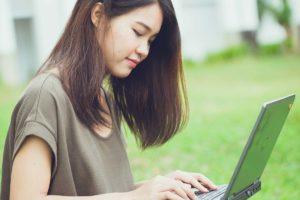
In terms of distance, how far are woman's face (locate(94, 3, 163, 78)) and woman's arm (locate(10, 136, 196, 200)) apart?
1.49 feet

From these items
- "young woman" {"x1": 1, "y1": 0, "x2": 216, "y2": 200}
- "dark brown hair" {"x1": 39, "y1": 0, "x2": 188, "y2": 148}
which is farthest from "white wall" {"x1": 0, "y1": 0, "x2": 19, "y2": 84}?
"young woman" {"x1": 1, "y1": 0, "x2": 216, "y2": 200}

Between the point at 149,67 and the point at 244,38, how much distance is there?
1717 centimetres

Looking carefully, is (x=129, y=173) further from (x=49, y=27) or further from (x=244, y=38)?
(x=244, y=38)

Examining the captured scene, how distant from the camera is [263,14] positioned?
19578 millimetres

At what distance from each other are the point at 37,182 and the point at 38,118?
0.19 m

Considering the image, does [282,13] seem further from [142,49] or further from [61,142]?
[61,142]

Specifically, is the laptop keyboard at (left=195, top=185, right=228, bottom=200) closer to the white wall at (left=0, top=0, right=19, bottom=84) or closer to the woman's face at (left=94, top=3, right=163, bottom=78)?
the woman's face at (left=94, top=3, right=163, bottom=78)

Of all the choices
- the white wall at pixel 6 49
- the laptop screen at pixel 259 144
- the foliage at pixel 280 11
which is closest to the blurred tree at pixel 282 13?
the foliage at pixel 280 11

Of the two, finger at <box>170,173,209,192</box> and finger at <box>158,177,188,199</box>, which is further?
finger at <box>170,173,209,192</box>

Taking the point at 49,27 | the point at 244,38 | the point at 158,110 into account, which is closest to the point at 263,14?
the point at 244,38

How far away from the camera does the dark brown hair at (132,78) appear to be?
91.6 inches

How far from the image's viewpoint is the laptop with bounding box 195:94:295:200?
1.96m

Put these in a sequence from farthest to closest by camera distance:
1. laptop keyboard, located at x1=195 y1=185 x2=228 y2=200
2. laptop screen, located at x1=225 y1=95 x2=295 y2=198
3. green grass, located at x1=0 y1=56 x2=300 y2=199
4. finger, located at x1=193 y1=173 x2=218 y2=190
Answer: green grass, located at x1=0 y1=56 x2=300 y2=199 < finger, located at x1=193 y1=173 x2=218 y2=190 < laptop keyboard, located at x1=195 y1=185 x2=228 y2=200 < laptop screen, located at x1=225 y1=95 x2=295 y2=198

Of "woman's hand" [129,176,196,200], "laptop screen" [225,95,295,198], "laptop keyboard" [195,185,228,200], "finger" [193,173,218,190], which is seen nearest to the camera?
"laptop screen" [225,95,295,198]
